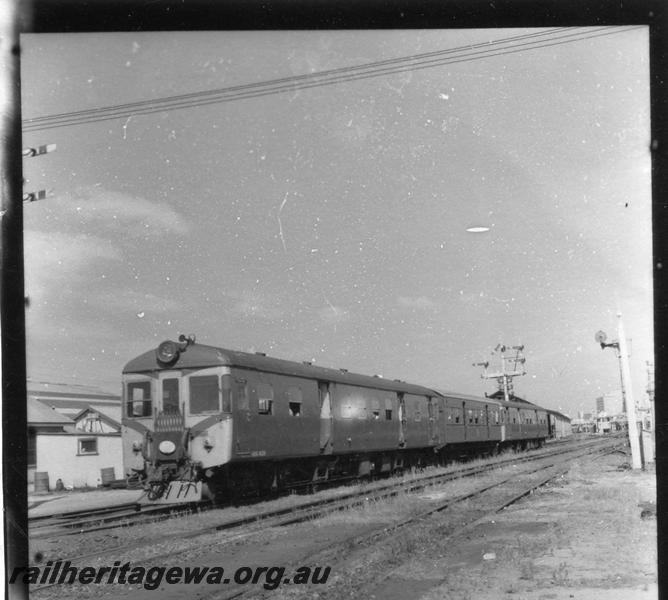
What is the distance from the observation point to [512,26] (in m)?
3.76

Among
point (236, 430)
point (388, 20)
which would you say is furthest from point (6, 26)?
point (236, 430)

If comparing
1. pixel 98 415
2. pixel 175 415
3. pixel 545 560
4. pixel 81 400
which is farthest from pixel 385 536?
pixel 98 415

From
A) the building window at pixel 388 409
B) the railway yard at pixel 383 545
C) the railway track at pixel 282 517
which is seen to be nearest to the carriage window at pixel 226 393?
the railway yard at pixel 383 545

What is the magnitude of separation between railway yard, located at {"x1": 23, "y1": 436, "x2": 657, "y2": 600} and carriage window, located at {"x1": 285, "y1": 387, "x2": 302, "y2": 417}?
1.86 meters

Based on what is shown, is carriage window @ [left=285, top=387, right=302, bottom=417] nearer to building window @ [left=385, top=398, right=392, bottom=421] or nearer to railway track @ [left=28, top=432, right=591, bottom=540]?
railway track @ [left=28, top=432, right=591, bottom=540]

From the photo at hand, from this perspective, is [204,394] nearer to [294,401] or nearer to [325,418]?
[294,401]

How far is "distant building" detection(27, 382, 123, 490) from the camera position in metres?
19.4

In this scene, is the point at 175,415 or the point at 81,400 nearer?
the point at 175,415

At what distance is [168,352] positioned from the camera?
42.9ft

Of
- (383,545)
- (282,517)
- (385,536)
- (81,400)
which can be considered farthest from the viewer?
(81,400)

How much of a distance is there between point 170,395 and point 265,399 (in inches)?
78.0

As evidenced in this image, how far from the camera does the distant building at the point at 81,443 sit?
19406mm

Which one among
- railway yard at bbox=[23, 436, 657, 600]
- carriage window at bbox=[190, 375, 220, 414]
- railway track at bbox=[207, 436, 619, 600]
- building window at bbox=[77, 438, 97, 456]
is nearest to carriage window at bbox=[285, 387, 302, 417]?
railway yard at bbox=[23, 436, 657, 600]

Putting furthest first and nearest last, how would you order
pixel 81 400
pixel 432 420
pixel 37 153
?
1. pixel 432 420
2. pixel 81 400
3. pixel 37 153
